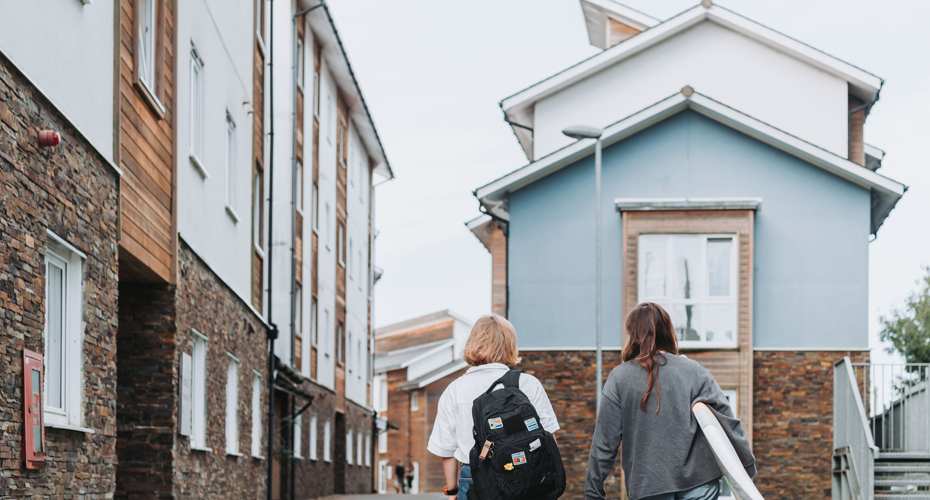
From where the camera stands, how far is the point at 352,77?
109 ft

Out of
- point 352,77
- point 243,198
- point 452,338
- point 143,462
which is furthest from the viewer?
point 452,338

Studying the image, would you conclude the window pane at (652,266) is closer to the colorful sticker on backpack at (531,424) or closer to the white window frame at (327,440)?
the white window frame at (327,440)

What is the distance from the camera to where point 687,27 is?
82.4 feet

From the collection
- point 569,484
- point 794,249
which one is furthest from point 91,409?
A: point 794,249

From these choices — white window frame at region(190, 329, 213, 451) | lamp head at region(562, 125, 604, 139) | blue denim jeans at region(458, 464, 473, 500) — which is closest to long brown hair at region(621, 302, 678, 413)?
blue denim jeans at region(458, 464, 473, 500)

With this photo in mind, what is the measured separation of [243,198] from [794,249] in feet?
34.7

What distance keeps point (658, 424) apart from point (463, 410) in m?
0.96

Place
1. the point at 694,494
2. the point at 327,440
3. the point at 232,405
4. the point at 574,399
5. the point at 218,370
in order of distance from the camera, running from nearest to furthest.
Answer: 1. the point at 694,494
2. the point at 218,370
3. the point at 232,405
4. the point at 574,399
5. the point at 327,440

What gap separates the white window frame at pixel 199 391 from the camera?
1330 cm

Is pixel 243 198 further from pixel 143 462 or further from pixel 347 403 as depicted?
pixel 347 403

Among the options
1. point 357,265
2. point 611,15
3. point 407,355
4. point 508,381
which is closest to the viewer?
point 508,381

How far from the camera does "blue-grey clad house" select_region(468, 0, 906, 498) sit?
68.4 ft

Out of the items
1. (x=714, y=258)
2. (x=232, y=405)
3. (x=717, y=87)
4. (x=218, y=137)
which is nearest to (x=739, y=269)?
(x=714, y=258)

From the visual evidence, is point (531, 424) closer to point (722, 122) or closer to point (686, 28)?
point (722, 122)
